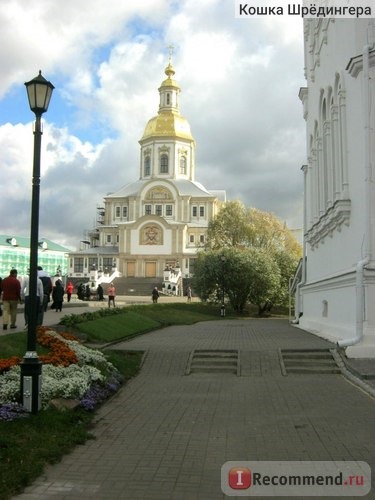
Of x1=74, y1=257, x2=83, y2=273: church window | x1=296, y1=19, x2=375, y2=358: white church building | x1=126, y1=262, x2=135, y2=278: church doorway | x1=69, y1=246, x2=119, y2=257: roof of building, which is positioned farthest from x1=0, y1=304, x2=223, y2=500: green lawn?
x1=74, y1=257, x2=83, y2=273: church window

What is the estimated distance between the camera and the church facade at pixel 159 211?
75.4 metres

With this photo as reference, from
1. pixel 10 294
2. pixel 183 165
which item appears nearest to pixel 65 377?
pixel 10 294

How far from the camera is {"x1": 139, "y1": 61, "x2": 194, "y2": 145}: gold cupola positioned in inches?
3314

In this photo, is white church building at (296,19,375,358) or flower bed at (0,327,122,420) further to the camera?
white church building at (296,19,375,358)

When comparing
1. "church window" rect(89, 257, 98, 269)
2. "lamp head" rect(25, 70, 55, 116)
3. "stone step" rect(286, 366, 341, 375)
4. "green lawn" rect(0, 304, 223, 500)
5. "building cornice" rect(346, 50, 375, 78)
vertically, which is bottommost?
"stone step" rect(286, 366, 341, 375)

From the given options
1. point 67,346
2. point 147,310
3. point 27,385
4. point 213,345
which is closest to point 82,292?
point 147,310

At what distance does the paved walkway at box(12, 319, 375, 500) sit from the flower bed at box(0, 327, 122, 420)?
313 millimetres

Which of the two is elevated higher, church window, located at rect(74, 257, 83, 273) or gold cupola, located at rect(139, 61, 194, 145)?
gold cupola, located at rect(139, 61, 194, 145)

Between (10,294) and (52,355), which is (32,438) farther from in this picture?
(10,294)

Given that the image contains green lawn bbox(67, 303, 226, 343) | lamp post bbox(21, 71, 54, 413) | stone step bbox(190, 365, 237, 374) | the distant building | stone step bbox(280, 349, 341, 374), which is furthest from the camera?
the distant building

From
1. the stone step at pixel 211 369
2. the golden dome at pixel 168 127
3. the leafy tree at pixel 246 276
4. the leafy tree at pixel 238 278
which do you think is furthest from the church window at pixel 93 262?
the stone step at pixel 211 369

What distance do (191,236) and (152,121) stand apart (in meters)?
20.3

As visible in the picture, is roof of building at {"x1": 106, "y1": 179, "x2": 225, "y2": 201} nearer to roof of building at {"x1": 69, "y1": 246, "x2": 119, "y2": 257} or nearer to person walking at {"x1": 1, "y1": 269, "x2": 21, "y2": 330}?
roof of building at {"x1": 69, "y1": 246, "x2": 119, "y2": 257}

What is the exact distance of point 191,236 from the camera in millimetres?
78750
